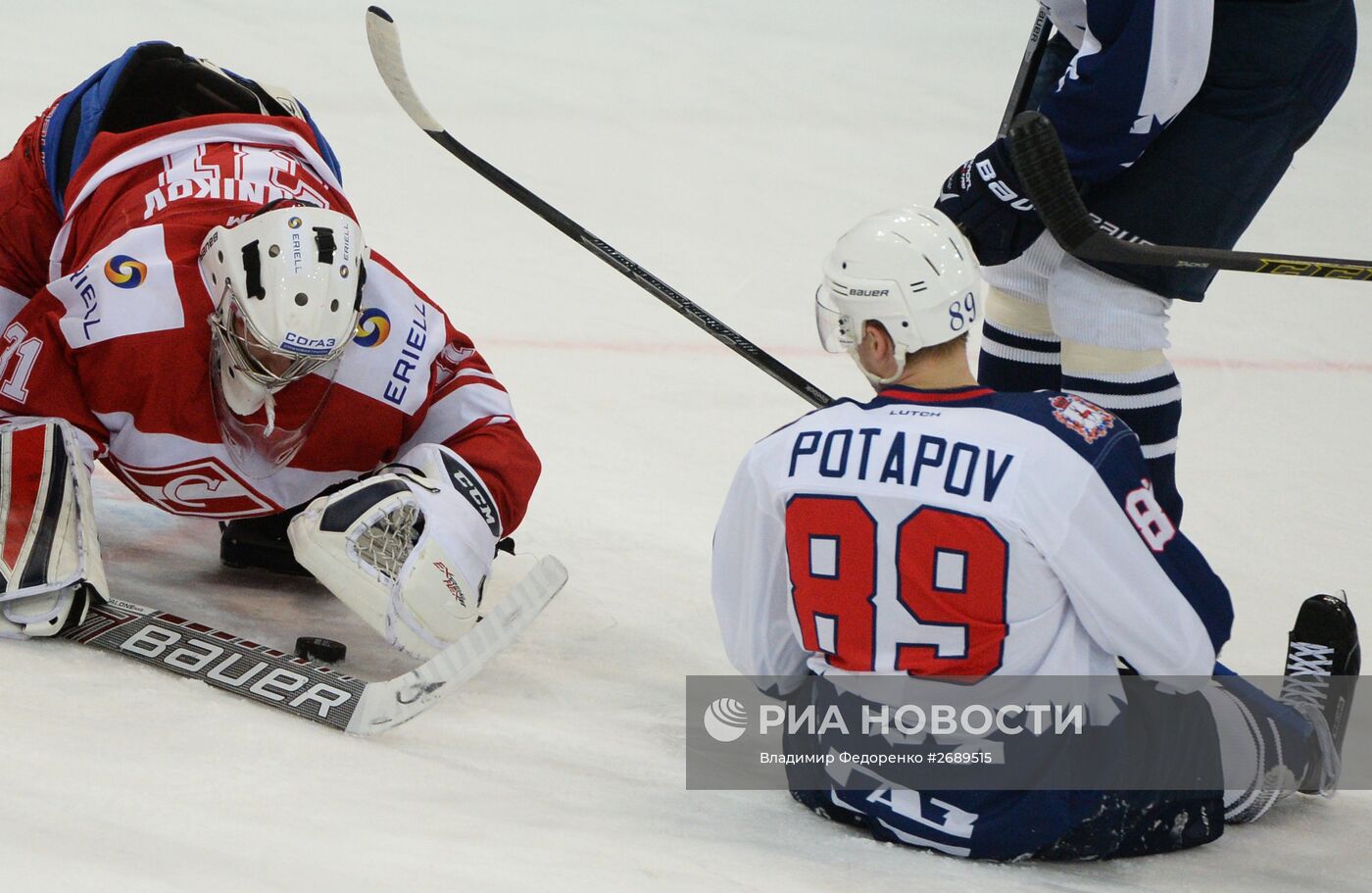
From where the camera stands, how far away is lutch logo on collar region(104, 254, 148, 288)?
2373 millimetres

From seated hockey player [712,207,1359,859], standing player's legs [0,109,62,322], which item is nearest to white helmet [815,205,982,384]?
seated hockey player [712,207,1359,859]

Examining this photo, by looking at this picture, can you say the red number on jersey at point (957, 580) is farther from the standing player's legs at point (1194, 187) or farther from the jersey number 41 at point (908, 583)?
the standing player's legs at point (1194, 187)

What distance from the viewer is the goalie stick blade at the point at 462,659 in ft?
6.96

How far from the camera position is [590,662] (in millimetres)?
2543

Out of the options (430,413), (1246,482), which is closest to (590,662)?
(430,413)

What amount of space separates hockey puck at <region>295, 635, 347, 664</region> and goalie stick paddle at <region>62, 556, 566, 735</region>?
96 mm

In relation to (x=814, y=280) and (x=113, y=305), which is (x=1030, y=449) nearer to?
(x=113, y=305)

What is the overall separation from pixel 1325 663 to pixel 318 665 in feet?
4.64

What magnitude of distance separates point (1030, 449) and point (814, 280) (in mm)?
2942

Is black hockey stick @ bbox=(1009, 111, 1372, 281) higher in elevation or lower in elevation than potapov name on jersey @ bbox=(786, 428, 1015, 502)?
higher

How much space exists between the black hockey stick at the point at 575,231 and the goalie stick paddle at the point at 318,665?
2.11 ft

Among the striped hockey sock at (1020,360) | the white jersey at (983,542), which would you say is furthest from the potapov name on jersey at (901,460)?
the striped hockey sock at (1020,360)

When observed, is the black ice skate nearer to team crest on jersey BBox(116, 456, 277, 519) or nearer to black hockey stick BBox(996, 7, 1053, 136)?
black hockey stick BBox(996, 7, 1053, 136)

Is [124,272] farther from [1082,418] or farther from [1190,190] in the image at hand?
[1190,190]
